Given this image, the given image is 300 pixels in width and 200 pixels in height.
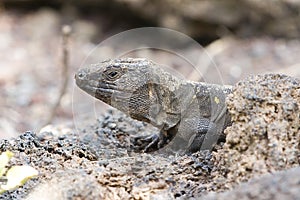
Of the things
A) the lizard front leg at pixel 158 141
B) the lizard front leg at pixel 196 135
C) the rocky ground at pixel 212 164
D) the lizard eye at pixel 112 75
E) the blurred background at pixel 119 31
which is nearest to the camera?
the rocky ground at pixel 212 164

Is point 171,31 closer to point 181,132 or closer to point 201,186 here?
point 181,132

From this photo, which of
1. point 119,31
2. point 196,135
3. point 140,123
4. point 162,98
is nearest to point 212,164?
point 196,135

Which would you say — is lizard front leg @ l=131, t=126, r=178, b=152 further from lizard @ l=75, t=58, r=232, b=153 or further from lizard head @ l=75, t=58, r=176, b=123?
lizard head @ l=75, t=58, r=176, b=123

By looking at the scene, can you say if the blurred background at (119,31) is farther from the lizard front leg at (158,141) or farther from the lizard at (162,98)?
the lizard at (162,98)

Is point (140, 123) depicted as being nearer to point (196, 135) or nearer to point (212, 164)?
point (196, 135)

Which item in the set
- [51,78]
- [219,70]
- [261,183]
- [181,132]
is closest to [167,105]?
[181,132]

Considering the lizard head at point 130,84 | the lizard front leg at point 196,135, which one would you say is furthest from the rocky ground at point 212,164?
the lizard head at point 130,84
